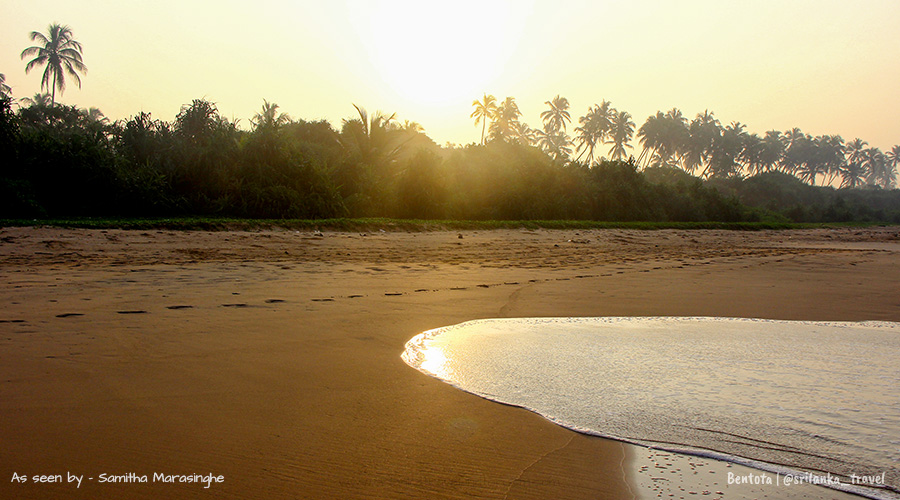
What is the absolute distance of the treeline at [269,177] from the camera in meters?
14.5

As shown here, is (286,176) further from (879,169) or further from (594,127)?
(879,169)

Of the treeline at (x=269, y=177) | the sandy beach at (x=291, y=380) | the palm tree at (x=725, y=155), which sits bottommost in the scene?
the sandy beach at (x=291, y=380)

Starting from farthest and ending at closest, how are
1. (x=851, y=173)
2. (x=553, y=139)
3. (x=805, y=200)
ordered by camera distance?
(x=851, y=173) → (x=553, y=139) → (x=805, y=200)

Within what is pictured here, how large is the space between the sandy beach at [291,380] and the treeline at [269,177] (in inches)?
333

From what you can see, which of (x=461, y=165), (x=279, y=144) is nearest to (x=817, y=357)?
(x=279, y=144)

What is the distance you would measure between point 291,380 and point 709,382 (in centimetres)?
226

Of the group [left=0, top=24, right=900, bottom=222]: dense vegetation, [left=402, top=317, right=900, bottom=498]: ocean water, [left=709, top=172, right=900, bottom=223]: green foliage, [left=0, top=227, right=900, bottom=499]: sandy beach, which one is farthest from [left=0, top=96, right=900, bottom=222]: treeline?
[left=709, top=172, right=900, bottom=223]: green foliage

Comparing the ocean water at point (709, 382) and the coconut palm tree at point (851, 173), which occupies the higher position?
the coconut palm tree at point (851, 173)

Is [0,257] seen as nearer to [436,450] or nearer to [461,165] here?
[436,450]

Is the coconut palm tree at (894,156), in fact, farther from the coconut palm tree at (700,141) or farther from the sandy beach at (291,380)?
the sandy beach at (291,380)

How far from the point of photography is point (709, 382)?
297 cm

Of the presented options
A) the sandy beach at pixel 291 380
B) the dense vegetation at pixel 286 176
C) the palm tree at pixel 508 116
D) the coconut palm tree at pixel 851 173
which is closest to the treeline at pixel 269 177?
the dense vegetation at pixel 286 176

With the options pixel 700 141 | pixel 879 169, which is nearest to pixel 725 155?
pixel 700 141

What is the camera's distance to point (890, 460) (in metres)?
2.01
